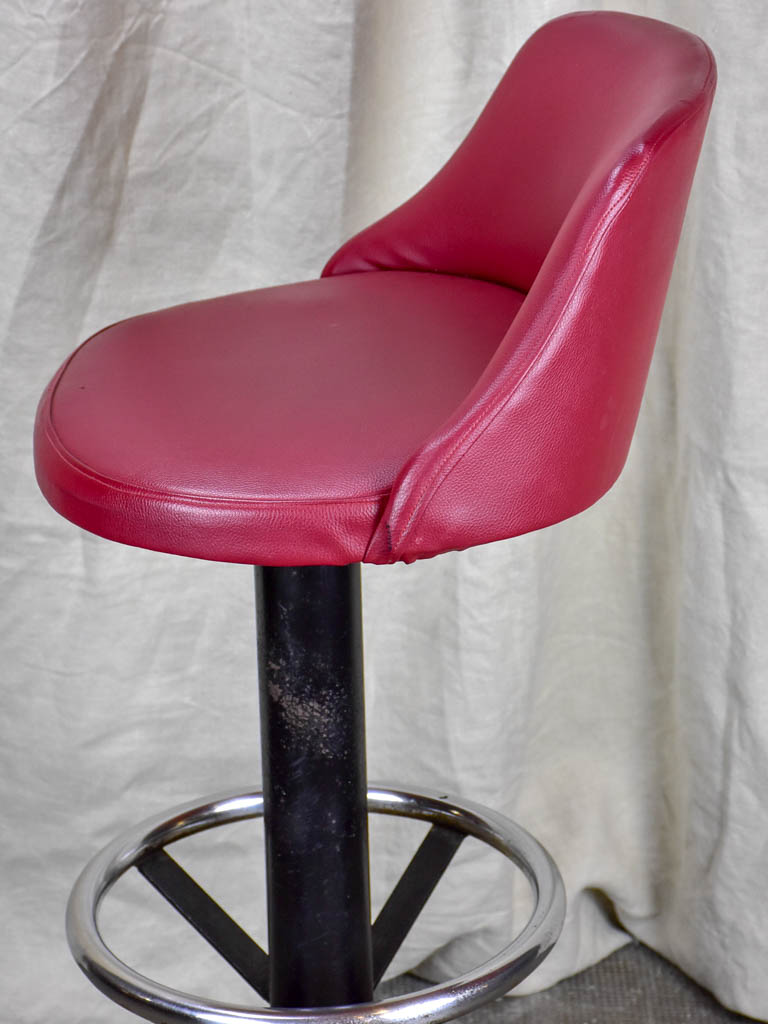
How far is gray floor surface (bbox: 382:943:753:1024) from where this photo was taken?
165 cm

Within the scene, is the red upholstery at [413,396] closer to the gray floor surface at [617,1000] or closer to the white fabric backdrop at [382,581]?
the white fabric backdrop at [382,581]

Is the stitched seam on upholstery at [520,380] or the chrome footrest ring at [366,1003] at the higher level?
the stitched seam on upholstery at [520,380]

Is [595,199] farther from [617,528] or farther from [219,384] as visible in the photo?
[617,528]

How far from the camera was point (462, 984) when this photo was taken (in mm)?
867

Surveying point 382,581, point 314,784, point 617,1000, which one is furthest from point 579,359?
point 617,1000

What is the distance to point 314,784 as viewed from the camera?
3.06 ft

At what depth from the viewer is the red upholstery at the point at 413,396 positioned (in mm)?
734

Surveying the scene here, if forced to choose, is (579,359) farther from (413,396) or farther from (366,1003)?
(366,1003)

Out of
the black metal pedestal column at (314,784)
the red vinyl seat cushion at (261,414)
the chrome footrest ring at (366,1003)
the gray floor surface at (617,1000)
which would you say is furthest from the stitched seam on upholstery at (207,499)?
the gray floor surface at (617,1000)

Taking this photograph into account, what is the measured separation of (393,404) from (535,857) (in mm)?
428

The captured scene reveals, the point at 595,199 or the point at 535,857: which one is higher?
the point at 595,199

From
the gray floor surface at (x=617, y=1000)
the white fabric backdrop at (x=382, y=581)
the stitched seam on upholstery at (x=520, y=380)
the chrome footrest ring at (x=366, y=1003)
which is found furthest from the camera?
the gray floor surface at (x=617, y=1000)

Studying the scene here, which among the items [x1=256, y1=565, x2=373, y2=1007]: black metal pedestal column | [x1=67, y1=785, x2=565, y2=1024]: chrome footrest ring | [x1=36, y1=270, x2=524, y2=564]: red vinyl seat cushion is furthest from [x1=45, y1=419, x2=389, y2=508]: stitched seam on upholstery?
[x1=67, y1=785, x2=565, y2=1024]: chrome footrest ring

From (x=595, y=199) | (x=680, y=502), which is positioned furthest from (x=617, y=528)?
(x=595, y=199)
